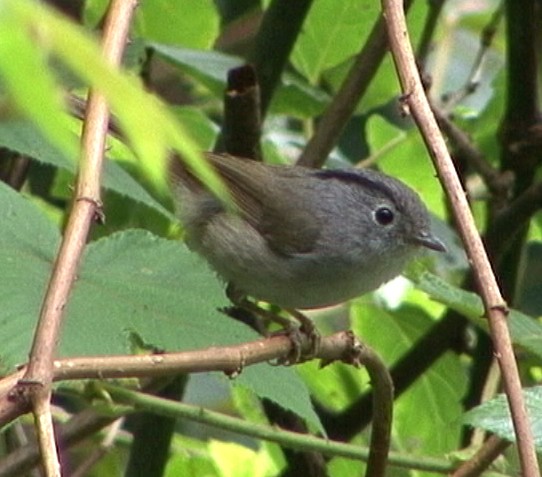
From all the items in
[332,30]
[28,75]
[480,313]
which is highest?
[332,30]

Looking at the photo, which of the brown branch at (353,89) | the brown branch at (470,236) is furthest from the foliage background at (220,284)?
the brown branch at (470,236)

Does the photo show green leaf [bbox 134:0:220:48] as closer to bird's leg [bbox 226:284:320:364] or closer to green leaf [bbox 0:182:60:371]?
bird's leg [bbox 226:284:320:364]

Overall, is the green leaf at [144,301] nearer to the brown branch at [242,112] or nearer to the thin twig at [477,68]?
the brown branch at [242,112]

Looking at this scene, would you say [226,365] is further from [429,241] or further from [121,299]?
[429,241]

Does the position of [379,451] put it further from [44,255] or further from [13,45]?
[13,45]

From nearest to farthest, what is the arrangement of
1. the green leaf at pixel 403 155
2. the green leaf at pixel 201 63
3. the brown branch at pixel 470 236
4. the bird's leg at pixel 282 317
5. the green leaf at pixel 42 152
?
the brown branch at pixel 470 236 → the green leaf at pixel 42 152 → the bird's leg at pixel 282 317 → the green leaf at pixel 201 63 → the green leaf at pixel 403 155

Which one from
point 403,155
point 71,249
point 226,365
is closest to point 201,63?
point 403,155
